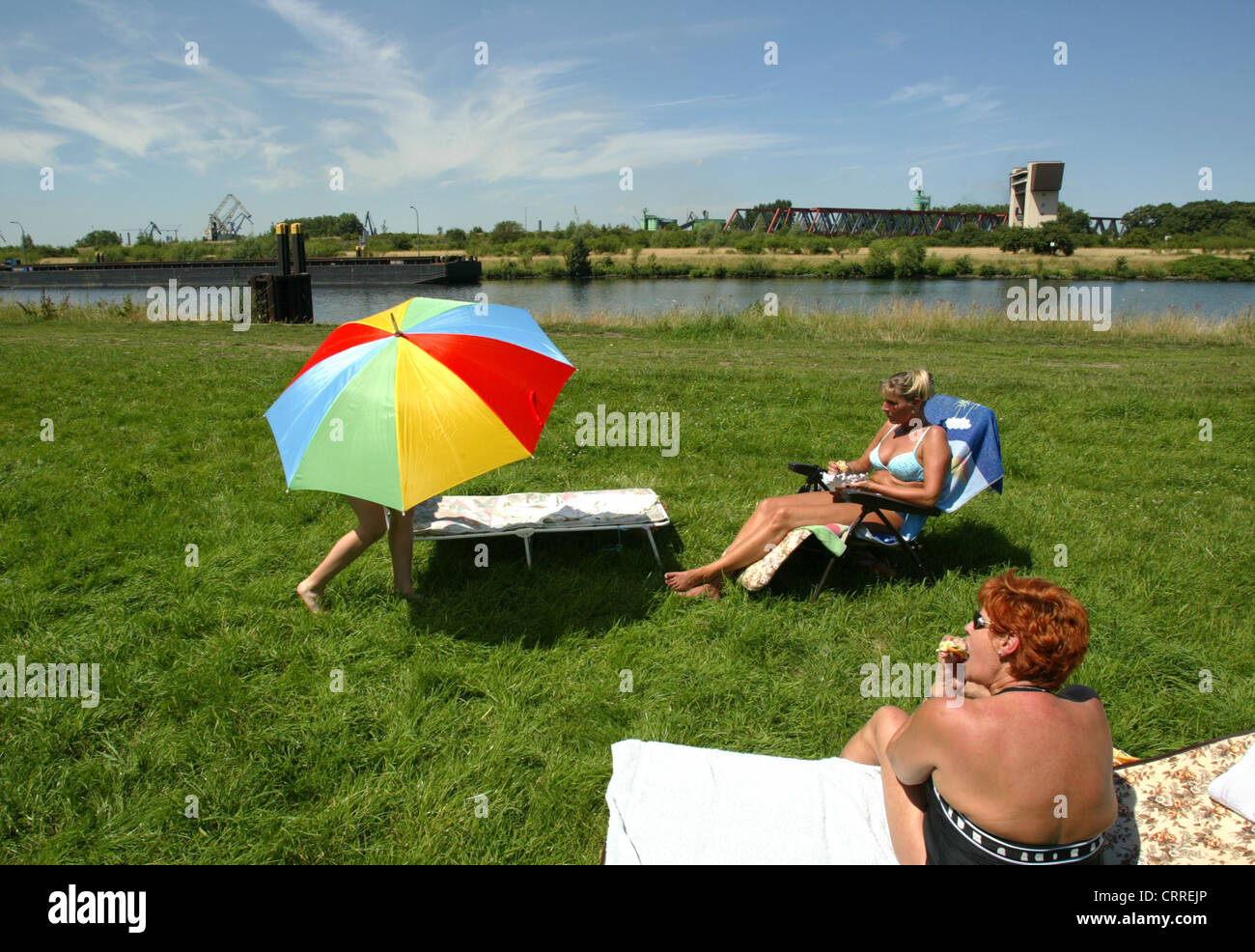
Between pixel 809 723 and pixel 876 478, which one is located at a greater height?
pixel 876 478

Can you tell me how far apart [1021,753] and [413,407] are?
2861 millimetres

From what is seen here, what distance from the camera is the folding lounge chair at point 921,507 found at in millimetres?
4387

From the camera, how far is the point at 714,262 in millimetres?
69188

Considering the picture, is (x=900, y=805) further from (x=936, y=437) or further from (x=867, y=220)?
(x=867, y=220)

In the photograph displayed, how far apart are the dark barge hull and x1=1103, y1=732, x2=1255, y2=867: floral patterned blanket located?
5831 centimetres

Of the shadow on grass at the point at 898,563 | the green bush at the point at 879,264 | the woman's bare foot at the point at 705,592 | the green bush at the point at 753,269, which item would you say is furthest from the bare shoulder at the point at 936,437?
the green bush at the point at 753,269

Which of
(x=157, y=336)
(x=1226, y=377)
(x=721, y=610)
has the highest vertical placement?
(x=157, y=336)

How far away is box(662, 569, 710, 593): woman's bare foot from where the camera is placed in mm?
4574

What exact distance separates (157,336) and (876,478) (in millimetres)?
15512

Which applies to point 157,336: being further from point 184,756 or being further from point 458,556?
point 184,756

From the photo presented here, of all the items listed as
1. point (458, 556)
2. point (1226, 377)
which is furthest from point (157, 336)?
point (1226, 377)

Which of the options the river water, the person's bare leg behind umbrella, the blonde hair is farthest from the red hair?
the river water

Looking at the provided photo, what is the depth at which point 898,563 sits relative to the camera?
4977mm

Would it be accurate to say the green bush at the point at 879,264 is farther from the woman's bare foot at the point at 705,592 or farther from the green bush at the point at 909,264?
the woman's bare foot at the point at 705,592
